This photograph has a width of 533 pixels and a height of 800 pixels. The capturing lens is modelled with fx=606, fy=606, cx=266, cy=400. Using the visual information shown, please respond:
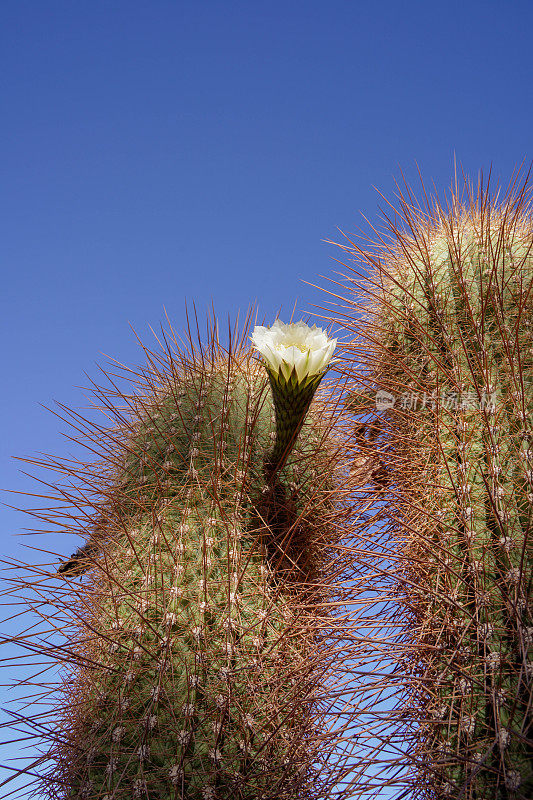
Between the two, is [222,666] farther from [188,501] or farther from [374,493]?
[374,493]

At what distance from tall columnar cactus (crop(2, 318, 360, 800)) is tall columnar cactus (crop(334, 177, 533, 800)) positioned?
0.62 feet

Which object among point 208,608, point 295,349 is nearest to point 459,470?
point 295,349

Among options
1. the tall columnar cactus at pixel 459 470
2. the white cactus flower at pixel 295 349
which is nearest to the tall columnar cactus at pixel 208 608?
the white cactus flower at pixel 295 349

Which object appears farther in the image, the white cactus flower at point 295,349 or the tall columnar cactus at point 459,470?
the white cactus flower at point 295,349

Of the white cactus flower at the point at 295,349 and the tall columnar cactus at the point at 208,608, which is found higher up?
→ the white cactus flower at the point at 295,349

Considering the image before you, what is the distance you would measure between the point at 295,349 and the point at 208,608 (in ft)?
1.98

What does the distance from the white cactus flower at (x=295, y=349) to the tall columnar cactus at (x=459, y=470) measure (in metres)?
0.33

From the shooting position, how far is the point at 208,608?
4.36 ft

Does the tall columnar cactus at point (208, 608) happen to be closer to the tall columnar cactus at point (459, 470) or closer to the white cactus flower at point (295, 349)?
the white cactus flower at point (295, 349)

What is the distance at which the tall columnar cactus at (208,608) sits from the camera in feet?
4.04

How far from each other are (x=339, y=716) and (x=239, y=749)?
0.74 ft

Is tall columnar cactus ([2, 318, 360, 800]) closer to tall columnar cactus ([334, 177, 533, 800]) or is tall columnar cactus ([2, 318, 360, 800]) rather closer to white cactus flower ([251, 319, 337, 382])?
white cactus flower ([251, 319, 337, 382])

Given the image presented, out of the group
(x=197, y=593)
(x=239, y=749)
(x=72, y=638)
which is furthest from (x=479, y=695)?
(x=72, y=638)

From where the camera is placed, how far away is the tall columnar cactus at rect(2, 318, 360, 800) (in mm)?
1231
